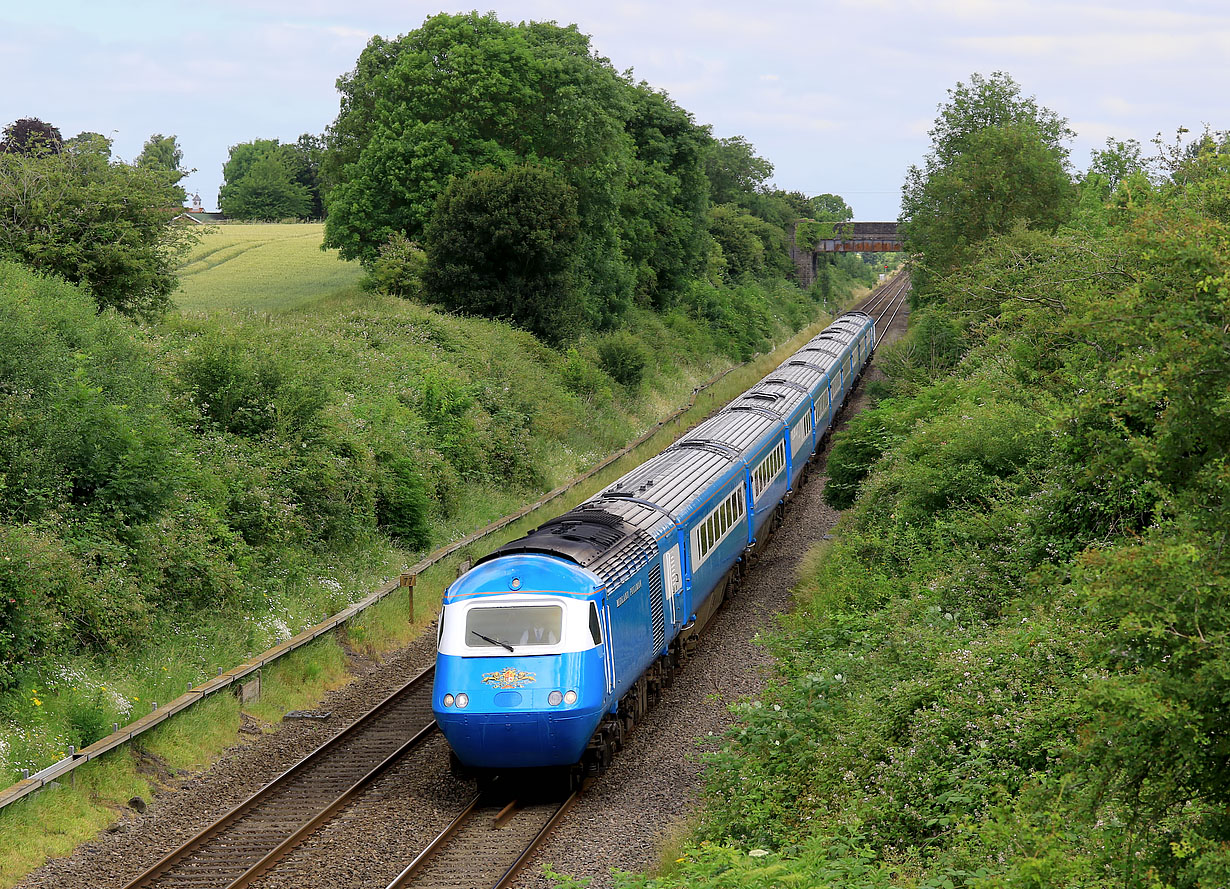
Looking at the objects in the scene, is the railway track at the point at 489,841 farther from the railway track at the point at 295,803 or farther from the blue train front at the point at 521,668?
the railway track at the point at 295,803

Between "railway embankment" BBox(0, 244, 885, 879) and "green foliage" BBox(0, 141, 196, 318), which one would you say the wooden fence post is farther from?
"green foliage" BBox(0, 141, 196, 318)

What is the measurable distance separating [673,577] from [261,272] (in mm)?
44541

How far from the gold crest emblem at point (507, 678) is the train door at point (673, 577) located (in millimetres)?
4421

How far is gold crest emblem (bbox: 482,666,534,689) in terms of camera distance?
1309 cm

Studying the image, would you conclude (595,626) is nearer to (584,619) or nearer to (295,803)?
(584,619)

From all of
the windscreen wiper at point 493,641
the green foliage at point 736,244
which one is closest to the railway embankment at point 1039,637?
the windscreen wiper at point 493,641

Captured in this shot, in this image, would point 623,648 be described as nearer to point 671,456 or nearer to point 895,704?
point 895,704

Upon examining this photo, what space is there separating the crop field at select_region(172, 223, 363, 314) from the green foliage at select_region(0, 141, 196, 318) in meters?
9.62

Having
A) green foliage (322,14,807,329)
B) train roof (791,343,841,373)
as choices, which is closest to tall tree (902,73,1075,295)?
train roof (791,343,841,373)

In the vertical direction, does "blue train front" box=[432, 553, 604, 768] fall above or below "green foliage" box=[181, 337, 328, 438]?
below

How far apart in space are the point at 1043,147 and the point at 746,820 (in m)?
38.5

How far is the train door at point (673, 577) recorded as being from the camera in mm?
17281

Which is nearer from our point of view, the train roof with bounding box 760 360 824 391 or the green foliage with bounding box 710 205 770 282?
the train roof with bounding box 760 360 824 391

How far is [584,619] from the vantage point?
44.2 ft
